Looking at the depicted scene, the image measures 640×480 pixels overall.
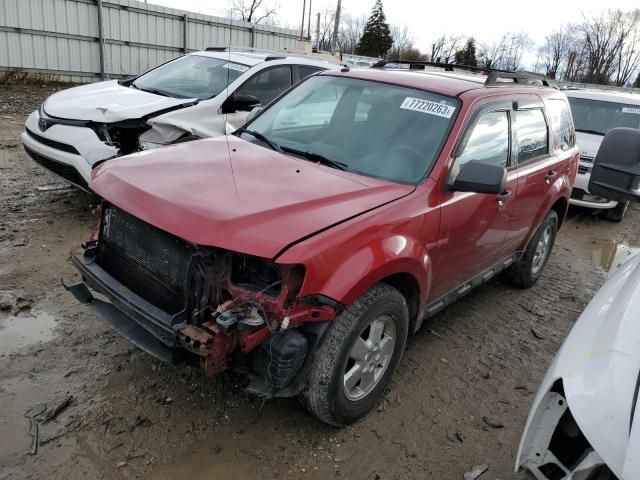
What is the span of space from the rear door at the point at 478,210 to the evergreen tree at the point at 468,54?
2084 inches

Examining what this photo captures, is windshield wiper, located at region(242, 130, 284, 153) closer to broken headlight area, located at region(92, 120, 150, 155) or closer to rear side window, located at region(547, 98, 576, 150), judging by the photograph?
broken headlight area, located at region(92, 120, 150, 155)

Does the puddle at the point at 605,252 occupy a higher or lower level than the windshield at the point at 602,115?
lower

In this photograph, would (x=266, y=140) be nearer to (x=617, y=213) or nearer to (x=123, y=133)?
(x=123, y=133)

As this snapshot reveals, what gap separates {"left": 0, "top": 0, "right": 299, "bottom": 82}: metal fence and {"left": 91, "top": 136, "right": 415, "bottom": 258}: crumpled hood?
12802 millimetres

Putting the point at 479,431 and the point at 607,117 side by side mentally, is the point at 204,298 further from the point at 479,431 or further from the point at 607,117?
the point at 607,117

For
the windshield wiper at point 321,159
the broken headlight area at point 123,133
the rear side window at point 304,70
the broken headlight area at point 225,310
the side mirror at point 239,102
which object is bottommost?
the broken headlight area at point 225,310

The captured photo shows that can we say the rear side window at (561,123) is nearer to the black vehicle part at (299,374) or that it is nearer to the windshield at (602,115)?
the black vehicle part at (299,374)

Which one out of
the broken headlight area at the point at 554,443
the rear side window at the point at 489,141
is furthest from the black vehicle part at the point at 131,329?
the rear side window at the point at 489,141

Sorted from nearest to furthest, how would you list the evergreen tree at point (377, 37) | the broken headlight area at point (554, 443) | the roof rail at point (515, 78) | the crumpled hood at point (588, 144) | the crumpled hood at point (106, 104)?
1. the broken headlight area at point (554, 443)
2. the roof rail at point (515, 78)
3. the crumpled hood at point (106, 104)
4. the crumpled hood at point (588, 144)
5. the evergreen tree at point (377, 37)

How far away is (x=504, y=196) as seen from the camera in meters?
3.77

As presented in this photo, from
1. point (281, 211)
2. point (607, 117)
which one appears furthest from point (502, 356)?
point (607, 117)

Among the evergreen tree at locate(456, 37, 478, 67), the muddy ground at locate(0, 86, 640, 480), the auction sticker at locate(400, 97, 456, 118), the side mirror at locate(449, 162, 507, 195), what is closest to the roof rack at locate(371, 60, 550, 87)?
the auction sticker at locate(400, 97, 456, 118)

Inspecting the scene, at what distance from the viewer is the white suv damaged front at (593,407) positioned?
5.00ft

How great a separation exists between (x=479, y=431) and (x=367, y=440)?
2.36ft
